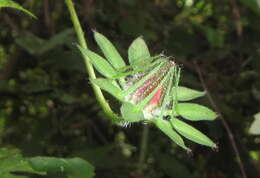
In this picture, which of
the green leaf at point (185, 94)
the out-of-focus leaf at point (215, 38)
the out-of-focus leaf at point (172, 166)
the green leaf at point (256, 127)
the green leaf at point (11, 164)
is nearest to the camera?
the green leaf at point (185, 94)

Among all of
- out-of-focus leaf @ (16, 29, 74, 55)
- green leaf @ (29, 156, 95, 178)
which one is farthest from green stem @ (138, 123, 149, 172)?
green leaf @ (29, 156, 95, 178)

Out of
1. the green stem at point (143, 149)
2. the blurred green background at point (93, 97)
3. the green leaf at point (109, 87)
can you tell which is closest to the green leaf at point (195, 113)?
the green leaf at point (109, 87)

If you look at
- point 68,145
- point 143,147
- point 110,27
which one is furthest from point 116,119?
point 110,27

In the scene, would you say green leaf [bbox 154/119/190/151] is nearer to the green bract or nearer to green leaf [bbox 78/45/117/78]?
the green bract

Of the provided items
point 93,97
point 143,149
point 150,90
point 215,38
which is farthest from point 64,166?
point 215,38

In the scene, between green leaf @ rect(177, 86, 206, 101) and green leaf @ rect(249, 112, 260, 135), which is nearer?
green leaf @ rect(177, 86, 206, 101)

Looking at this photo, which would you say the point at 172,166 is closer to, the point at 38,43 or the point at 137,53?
the point at 38,43

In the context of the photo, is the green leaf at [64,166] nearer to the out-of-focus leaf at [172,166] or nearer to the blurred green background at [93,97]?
the blurred green background at [93,97]
